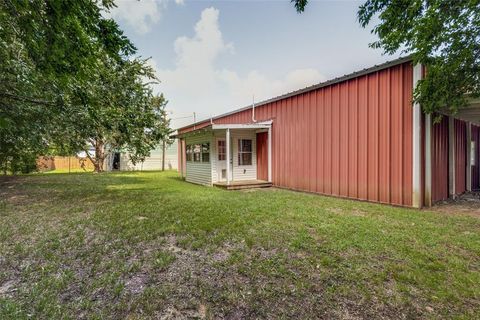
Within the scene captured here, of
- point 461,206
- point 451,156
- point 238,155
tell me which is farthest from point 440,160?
point 238,155

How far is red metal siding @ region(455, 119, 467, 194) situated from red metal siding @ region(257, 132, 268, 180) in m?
6.36

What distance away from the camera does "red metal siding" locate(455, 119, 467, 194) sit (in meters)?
8.38

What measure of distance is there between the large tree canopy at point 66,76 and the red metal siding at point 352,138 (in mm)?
5343

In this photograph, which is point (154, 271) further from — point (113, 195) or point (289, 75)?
point (289, 75)

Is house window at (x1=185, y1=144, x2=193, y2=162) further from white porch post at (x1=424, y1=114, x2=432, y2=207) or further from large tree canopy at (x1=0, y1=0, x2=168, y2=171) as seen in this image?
white porch post at (x1=424, y1=114, x2=432, y2=207)

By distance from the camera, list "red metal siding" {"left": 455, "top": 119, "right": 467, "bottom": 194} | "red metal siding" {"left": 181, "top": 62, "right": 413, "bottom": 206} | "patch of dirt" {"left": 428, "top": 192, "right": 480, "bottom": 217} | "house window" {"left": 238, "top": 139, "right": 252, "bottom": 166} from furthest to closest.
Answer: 1. "house window" {"left": 238, "top": 139, "right": 252, "bottom": 166}
2. "red metal siding" {"left": 455, "top": 119, "right": 467, "bottom": 194}
3. "red metal siding" {"left": 181, "top": 62, "right": 413, "bottom": 206}
4. "patch of dirt" {"left": 428, "top": 192, "right": 480, "bottom": 217}

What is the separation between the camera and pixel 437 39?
4695 millimetres

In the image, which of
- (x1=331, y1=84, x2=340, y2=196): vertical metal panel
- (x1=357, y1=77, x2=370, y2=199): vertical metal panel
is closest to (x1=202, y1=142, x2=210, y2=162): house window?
(x1=331, y1=84, x2=340, y2=196): vertical metal panel

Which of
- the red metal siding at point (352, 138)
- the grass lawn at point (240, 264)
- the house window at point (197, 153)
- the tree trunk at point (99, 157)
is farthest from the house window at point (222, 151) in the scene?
the tree trunk at point (99, 157)

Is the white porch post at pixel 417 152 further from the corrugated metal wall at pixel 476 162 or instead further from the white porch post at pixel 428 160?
the corrugated metal wall at pixel 476 162

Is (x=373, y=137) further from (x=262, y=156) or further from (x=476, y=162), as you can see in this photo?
(x=476, y=162)

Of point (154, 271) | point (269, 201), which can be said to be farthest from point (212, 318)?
point (269, 201)

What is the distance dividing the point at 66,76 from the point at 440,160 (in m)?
8.96

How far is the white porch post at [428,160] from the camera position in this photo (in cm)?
605
